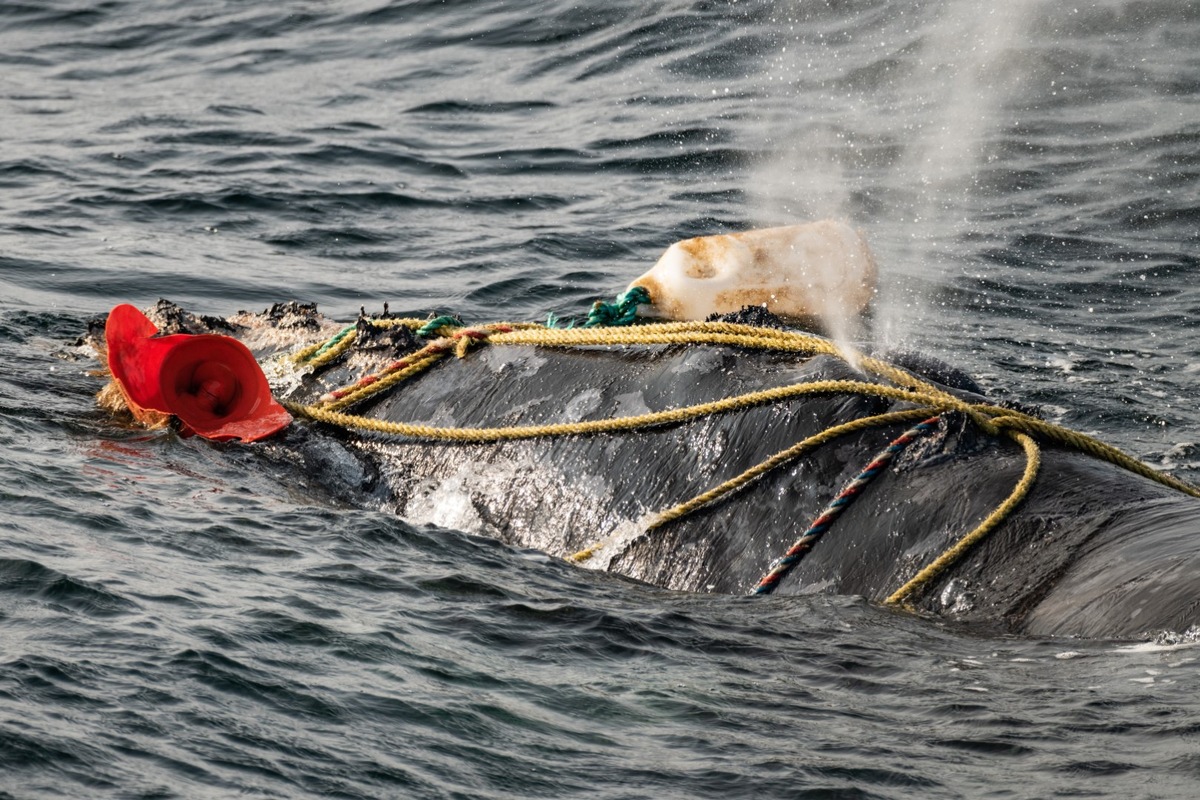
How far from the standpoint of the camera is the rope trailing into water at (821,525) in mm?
5664

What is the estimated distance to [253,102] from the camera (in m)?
17.8

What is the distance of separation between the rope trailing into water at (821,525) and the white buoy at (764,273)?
92.3 inches

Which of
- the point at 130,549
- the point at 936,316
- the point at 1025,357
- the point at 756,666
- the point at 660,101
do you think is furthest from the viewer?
the point at 660,101

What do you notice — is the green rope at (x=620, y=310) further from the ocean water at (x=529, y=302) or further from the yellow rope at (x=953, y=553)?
the yellow rope at (x=953, y=553)

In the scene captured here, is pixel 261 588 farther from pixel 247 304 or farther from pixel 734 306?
pixel 247 304

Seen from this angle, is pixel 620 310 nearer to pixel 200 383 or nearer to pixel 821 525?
pixel 200 383

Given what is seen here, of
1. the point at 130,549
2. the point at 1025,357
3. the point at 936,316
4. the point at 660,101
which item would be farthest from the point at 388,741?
the point at 660,101

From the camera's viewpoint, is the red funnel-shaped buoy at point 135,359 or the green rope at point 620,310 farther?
the red funnel-shaped buoy at point 135,359

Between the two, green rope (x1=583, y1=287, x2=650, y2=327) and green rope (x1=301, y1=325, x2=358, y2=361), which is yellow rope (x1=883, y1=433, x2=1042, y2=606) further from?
green rope (x1=301, y1=325, x2=358, y2=361)

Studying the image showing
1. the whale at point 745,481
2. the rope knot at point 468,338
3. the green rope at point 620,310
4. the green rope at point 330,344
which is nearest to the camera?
the whale at point 745,481

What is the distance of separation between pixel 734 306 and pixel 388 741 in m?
4.05

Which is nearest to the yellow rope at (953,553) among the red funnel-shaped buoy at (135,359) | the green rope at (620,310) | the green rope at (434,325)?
the green rope at (620,310)

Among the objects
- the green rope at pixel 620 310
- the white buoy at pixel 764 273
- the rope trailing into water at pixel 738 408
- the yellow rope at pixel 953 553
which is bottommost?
the yellow rope at pixel 953 553

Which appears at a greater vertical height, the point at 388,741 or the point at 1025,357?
the point at 1025,357
